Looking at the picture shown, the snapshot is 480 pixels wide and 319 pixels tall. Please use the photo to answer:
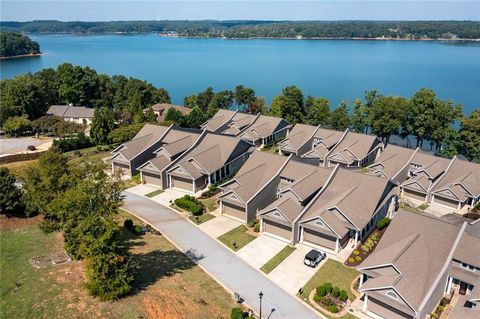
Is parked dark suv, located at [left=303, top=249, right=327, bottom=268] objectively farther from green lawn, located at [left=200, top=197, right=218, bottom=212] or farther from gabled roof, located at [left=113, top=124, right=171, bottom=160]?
gabled roof, located at [left=113, top=124, right=171, bottom=160]

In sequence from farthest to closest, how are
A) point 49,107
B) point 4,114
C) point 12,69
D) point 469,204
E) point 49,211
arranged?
point 12,69, point 49,107, point 4,114, point 469,204, point 49,211

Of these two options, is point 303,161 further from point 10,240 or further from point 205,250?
point 10,240

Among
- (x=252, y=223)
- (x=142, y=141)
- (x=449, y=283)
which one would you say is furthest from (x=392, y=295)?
(x=142, y=141)

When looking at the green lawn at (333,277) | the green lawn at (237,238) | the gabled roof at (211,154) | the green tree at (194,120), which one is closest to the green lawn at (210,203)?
the gabled roof at (211,154)

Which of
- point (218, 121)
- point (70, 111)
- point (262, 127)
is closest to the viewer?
point (262, 127)

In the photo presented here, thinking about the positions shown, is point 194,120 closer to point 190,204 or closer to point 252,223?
point 190,204

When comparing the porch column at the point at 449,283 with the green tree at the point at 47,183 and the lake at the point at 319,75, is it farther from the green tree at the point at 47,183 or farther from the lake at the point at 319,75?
the lake at the point at 319,75

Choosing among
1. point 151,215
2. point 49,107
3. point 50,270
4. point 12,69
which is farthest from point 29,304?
point 12,69

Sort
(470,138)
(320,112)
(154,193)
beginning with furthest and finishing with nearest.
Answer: (320,112) < (470,138) < (154,193)
